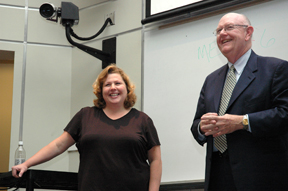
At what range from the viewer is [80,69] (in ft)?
12.2

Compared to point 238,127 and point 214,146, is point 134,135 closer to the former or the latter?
point 214,146

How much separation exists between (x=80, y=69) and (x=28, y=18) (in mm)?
714

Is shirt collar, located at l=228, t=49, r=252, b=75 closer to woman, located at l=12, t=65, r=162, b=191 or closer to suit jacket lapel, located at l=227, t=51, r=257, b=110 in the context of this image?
suit jacket lapel, located at l=227, t=51, r=257, b=110

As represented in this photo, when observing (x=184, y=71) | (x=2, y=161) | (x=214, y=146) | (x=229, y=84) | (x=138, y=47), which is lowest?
(x=2, y=161)

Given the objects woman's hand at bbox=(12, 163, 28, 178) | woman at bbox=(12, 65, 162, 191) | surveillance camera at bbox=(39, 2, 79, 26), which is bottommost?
woman's hand at bbox=(12, 163, 28, 178)

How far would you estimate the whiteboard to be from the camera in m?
2.62

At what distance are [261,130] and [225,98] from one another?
0.91 feet

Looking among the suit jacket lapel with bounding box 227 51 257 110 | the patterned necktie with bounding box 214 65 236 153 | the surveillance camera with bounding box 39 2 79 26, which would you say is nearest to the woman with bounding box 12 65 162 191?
the patterned necktie with bounding box 214 65 236 153

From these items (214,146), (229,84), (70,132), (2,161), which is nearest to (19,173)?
(70,132)

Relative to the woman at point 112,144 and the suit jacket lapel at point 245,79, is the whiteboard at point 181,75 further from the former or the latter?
the suit jacket lapel at point 245,79

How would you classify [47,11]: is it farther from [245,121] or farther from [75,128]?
[245,121]

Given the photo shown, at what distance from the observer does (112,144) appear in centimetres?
221

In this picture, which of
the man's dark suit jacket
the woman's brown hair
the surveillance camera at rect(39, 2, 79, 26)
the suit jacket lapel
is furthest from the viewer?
the surveillance camera at rect(39, 2, 79, 26)

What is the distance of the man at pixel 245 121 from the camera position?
1.56m
